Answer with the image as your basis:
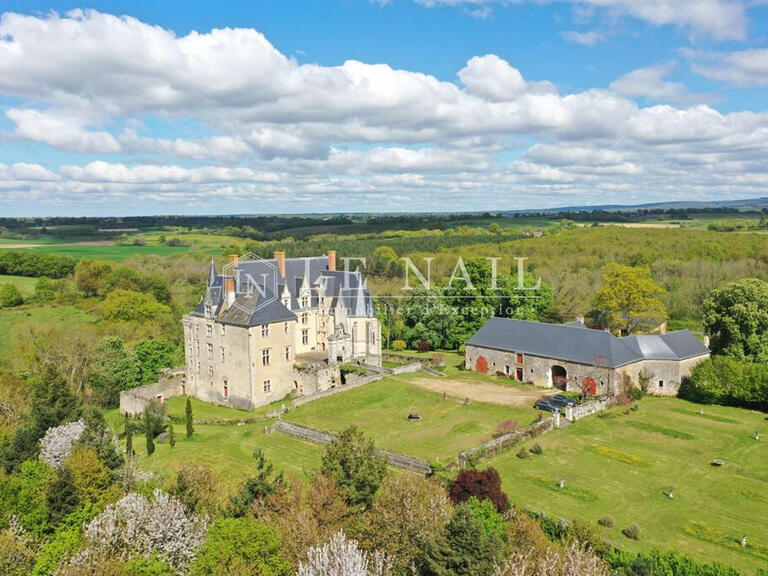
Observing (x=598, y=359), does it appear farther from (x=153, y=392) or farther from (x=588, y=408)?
(x=153, y=392)

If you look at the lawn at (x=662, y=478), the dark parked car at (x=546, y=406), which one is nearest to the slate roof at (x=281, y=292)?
the dark parked car at (x=546, y=406)

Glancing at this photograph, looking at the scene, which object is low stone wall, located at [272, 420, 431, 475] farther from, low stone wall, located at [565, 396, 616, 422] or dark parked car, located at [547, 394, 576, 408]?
dark parked car, located at [547, 394, 576, 408]

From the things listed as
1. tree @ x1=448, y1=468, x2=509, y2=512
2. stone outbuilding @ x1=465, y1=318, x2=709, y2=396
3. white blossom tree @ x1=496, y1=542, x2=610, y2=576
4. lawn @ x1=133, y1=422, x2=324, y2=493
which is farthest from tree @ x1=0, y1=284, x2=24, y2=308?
white blossom tree @ x1=496, y1=542, x2=610, y2=576

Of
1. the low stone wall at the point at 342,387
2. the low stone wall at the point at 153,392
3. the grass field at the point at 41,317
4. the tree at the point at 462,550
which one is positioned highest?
the tree at the point at 462,550

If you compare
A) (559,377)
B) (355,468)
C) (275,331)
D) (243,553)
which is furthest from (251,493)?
(559,377)

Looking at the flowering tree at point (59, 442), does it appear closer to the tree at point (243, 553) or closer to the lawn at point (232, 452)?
the lawn at point (232, 452)

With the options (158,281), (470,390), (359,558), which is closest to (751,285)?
(470,390)

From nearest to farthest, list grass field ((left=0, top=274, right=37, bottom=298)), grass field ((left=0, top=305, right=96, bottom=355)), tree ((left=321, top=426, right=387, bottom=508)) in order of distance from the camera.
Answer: tree ((left=321, top=426, right=387, bottom=508)), grass field ((left=0, top=305, right=96, bottom=355)), grass field ((left=0, top=274, right=37, bottom=298))
